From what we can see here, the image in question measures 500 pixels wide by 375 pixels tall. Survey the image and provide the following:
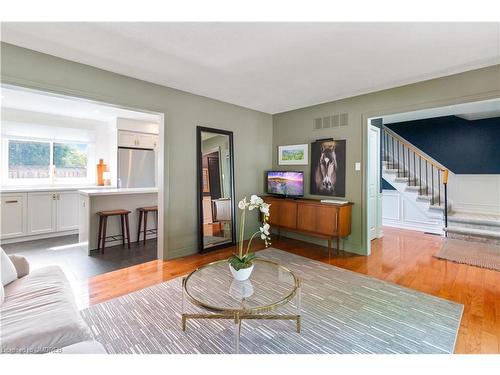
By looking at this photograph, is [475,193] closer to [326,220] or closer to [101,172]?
[326,220]

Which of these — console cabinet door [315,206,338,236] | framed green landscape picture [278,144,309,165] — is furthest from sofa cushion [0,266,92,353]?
framed green landscape picture [278,144,309,165]

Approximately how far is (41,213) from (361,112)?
597 cm

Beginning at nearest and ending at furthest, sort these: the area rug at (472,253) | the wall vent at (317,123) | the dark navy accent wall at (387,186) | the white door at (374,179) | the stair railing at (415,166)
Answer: the area rug at (472,253)
the wall vent at (317,123)
the white door at (374,179)
the stair railing at (415,166)
the dark navy accent wall at (387,186)

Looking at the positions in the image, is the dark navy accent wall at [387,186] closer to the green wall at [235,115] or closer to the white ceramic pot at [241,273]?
the green wall at [235,115]

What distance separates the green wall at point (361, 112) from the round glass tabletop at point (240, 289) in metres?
2.28

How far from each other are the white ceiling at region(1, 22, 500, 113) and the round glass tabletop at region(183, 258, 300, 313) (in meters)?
2.13

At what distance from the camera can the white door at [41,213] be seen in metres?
4.54

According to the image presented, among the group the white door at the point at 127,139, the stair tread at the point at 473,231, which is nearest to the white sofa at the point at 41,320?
the white door at the point at 127,139

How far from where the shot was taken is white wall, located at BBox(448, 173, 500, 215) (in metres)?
5.27

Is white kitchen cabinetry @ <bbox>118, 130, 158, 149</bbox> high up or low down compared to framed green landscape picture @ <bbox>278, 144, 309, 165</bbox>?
up

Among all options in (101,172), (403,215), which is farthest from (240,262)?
(403,215)

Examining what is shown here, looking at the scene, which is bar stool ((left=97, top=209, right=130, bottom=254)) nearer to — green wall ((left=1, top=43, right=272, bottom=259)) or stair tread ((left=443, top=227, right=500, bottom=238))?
green wall ((left=1, top=43, right=272, bottom=259))

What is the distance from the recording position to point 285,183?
4.63 m
